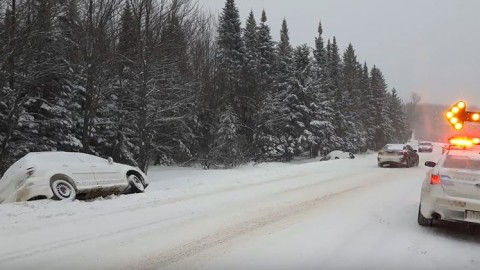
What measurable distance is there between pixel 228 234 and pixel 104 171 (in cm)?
537

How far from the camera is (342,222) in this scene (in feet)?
28.0

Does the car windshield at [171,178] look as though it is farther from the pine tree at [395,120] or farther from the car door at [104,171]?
the pine tree at [395,120]

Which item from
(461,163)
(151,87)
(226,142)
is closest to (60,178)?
(461,163)

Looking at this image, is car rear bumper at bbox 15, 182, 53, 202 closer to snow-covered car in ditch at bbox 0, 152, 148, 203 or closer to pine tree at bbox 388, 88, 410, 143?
snow-covered car in ditch at bbox 0, 152, 148, 203

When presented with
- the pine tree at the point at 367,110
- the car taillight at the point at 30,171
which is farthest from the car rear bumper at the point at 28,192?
the pine tree at the point at 367,110

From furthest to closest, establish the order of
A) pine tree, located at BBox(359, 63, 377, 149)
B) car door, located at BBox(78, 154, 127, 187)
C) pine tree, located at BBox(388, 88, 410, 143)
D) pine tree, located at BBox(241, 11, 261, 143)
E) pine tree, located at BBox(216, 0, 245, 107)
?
pine tree, located at BBox(388, 88, 410, 143) < pine tree, located at BBox(359, 63, 377, 149) < pine tree, located at BBox(216, 0, 245, 107) < pine tree, located at BBox(241, 11, 261, 143) < car door, located at BBox(78, 154, 127, 187)

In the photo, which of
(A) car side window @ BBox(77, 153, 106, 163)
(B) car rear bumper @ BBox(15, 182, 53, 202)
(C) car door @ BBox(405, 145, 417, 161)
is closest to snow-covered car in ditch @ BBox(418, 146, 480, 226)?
(B) car rear bumper @ BBox(15, 182, 53, 202)

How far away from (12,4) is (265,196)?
10889 millimetres

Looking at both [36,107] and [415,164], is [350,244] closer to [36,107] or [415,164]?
[36,107]

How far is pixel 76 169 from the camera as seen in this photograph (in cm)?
1056

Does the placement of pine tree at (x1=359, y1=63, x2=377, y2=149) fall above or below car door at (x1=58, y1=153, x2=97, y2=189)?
above

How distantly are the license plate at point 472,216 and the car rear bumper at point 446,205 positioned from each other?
0.03m

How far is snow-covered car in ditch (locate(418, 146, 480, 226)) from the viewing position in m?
7.11

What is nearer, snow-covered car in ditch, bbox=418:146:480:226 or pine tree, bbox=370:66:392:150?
snow-covered car in ditch, bbox=418:146:480:226
